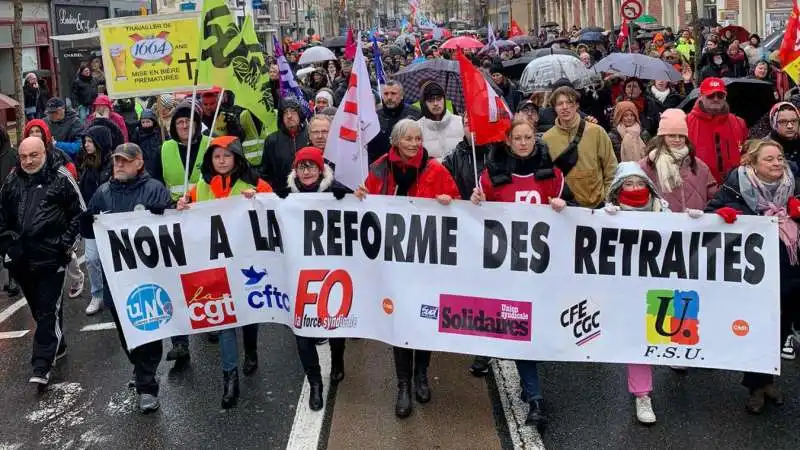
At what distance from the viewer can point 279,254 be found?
596cm

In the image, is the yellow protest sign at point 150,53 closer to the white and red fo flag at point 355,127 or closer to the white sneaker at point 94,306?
the white and red fo flag at point 355,127

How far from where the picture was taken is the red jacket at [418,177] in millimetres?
5723

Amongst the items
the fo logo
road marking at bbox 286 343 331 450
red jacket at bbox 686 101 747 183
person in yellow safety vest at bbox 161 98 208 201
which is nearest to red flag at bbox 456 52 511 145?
the fo logo

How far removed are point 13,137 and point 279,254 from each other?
13.6 metres

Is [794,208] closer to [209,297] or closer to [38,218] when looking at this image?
[209,297]

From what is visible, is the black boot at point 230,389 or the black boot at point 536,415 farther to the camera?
the black boot at point 230,389

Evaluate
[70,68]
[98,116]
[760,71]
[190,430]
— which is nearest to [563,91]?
[190,430]

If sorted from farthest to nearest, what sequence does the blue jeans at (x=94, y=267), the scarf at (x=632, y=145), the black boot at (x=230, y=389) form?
the blue jeans at (x=94, y=267)
the scarf at (x=632, y=145)
the black boot at (x=230, y=389)

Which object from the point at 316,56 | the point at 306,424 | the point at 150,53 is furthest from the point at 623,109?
the point at 316,56

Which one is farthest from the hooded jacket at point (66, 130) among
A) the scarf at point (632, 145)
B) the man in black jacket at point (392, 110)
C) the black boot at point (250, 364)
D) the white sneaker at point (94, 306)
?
the scarf at point (632, 145)

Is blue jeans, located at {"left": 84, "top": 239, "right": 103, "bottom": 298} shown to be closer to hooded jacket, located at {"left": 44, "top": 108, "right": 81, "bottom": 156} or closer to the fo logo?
hooded jacket, located at {"left": 44, "top": 108, "right": 81, "bottom": 156}

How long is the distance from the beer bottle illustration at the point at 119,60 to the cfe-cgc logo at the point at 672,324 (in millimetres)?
4655

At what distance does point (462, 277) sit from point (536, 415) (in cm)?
94

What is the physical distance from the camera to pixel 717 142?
7.43 meters
